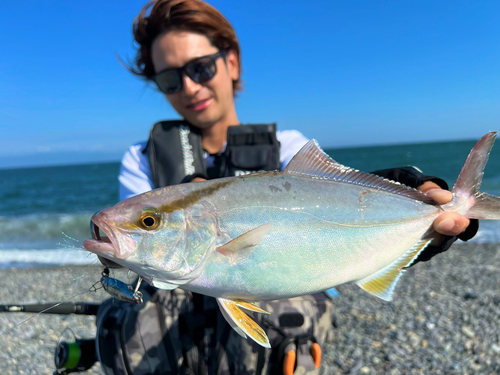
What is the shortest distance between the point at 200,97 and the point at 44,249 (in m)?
9.28

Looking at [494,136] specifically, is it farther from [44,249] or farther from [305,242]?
[44,249]

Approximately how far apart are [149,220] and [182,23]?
2174 mm

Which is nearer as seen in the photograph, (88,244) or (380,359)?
(88,244)

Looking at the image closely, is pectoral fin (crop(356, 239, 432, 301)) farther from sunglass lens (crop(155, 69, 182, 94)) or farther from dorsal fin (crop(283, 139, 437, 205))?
sunglass lens (crop(155, 69, 182, 94))

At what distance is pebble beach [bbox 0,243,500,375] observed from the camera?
3465mm

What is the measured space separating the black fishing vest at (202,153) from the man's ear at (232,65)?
28.0 inches

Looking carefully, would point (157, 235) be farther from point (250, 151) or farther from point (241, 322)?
point (250, 151)

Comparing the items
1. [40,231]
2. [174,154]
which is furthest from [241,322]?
[40,231]

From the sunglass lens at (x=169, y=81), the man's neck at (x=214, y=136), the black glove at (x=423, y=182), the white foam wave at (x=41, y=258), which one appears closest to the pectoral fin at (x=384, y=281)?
the black glove at (x=423, y=182)

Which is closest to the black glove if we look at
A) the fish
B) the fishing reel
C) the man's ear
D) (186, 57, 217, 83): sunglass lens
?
the fish

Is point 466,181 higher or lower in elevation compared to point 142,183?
higher

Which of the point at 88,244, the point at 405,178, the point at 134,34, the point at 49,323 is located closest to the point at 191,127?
the point at 134,34

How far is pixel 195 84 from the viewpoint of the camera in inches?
122

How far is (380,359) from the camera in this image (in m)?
3.55
